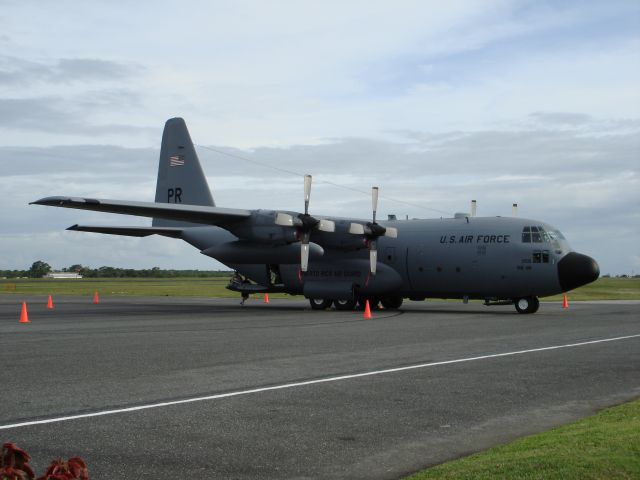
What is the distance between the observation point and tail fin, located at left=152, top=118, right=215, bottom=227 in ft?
124

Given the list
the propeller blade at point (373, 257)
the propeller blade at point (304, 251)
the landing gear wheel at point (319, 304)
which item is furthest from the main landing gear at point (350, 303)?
the propeller blade at point (304, 251)

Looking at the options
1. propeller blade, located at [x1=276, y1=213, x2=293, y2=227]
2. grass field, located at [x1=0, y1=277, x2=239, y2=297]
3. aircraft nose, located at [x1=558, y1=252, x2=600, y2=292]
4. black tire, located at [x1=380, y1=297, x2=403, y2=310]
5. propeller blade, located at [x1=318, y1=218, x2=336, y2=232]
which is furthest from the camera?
grass field, located at [x1=0, y1=277, x2=239, y2=297]

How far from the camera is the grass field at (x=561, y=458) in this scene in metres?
5.92

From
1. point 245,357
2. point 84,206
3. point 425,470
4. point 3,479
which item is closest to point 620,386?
point 425,470

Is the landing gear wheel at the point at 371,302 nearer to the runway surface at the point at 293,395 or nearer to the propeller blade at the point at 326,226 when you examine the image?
the propeller blade at the point at 326,226

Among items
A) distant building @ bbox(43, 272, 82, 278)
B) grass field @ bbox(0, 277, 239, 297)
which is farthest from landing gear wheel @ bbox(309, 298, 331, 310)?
distant building @ bbox(43, 272, 82, 278)

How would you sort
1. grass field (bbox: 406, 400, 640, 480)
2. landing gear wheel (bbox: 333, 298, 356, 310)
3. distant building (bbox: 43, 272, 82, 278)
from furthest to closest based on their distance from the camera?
1. distant building (bbox: 43, 272, 82, 278)
2. landing gear wheel (bbox: 333, 298, 356, 310)
3. grass field (bbox: 406, 400, 640, 480)

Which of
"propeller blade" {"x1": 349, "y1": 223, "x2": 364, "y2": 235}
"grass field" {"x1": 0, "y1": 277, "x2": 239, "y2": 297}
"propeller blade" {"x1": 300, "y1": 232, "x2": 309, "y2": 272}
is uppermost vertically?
"propeller blade" {"x1": 349, "y1": 223, "x2": 364, "y2": 235}

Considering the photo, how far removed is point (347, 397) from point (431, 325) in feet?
45.0

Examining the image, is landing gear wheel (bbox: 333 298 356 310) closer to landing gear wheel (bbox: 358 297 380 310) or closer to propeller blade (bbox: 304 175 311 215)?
Answer: landing gear wheel (bbox: 358 297 380 310)

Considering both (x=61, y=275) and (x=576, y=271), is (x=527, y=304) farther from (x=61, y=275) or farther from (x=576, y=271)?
(x=61, y=275)

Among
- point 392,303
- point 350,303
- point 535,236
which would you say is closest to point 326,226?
point 350,303

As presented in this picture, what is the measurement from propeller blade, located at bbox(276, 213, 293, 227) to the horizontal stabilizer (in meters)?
8.00

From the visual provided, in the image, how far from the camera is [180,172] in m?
38.1
